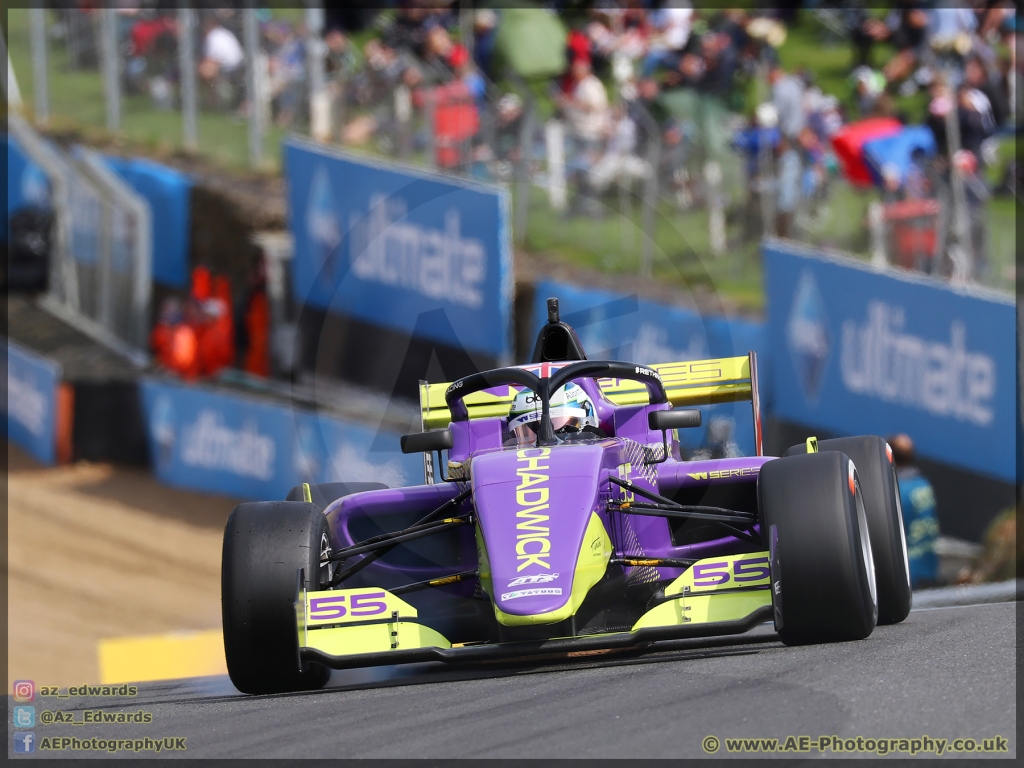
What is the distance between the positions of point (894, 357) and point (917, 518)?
186 centimetres

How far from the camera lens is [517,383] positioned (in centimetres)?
622

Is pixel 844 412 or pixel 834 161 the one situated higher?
pixel 834 161

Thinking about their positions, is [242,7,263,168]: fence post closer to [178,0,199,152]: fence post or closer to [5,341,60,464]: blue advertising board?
[178,0,199,152]: fence post

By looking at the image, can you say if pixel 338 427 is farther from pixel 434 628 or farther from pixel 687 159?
pixel 687 159

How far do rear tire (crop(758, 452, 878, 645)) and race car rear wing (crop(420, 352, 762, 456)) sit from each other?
53.9 inches

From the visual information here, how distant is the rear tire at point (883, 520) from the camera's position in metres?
6.71

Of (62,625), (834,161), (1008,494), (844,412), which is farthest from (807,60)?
(62,625)

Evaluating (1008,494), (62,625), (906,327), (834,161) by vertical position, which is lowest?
(62,625)

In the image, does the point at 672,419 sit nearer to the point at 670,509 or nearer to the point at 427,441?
the point at 670,509

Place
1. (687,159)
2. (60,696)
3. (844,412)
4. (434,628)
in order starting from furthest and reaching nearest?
(687,159)
(844,412)
(60,696)
(434,628)

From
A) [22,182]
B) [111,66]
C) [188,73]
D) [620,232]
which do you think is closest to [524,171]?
[620,232]

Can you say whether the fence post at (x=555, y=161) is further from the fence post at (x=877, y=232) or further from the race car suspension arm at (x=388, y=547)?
the race car suspension arm at (x=388, y=547)

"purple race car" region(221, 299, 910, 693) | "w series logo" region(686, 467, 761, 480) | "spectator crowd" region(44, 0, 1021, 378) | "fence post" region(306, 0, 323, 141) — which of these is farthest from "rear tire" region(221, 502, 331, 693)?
"fence post" region(306, 0, 323, 141)

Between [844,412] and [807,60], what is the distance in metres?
6.48
